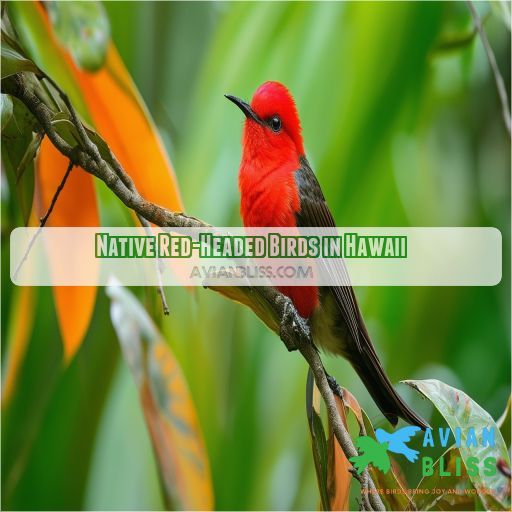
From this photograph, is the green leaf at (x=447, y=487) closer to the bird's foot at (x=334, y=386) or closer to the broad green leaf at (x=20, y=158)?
the bird's foot at (x=334, y=386)

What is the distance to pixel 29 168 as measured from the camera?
3.97 feet

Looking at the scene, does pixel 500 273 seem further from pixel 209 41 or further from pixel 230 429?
pixel 209 41

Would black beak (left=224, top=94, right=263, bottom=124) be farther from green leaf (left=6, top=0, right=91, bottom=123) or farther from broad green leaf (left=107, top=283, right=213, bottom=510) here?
broad green leaf (left=107, top=283, right=213, bottom=510)

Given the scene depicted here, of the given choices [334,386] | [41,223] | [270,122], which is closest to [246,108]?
[270,122]

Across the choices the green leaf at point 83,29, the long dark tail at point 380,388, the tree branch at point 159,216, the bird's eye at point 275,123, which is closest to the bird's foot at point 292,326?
the tree branch at point 159,216

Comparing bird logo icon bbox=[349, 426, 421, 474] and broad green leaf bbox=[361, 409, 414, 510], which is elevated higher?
bird logo icon bbox=[349, 426, 421, 474]

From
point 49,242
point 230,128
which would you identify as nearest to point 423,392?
point 230,128

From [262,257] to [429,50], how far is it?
53 centimetres

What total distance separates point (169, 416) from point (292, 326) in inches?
11.5

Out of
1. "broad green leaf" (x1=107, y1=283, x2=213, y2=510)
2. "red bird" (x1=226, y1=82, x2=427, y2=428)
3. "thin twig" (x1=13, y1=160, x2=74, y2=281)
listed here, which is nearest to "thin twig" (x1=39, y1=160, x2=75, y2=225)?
"thin twig" (x1=13, y1=160, x2=74, y2=281)

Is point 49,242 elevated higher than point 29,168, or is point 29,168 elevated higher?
point 29,168

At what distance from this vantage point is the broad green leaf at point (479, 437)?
117 centimetres

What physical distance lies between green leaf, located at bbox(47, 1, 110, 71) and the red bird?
263 mm

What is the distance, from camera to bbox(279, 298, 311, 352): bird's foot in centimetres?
116
